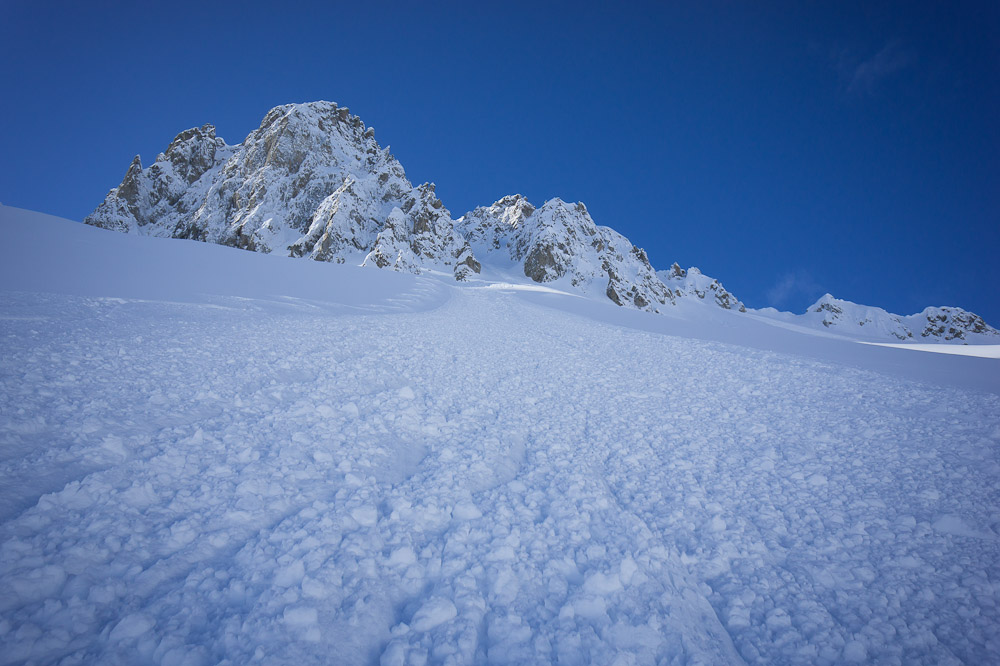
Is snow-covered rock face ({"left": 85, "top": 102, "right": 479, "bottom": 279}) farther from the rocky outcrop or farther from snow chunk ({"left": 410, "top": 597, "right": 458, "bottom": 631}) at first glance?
the rocky outcrop

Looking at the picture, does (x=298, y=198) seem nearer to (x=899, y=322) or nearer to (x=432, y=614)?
(x=432, y=614)

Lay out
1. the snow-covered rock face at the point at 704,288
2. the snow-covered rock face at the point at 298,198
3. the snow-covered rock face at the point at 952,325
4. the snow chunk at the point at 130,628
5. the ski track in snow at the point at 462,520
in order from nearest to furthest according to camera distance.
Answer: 1. the snow chunk at the point at 130,628
2. the ski track in snow at the point at 462,520
3. the snow-covered rock face at the point at 298,198
4. the snow-covered rock face at the point at 952,325
5. the snow-covered rock face at the point at 704,288

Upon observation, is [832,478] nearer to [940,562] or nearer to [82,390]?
[940,562]

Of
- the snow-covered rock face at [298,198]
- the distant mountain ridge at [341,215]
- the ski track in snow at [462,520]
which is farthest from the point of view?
the distant mountain ridge at [341,215]

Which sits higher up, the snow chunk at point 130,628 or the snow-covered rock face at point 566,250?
the snow-covered rock face at point 566,250

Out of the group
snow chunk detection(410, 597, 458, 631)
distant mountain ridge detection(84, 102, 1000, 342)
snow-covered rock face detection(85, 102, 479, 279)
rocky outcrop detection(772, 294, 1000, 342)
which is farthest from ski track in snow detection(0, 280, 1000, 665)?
rocky outcrop detection(772, 294, 1000, 342)

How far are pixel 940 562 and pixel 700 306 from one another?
127 meters

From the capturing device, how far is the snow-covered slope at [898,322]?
131 metres

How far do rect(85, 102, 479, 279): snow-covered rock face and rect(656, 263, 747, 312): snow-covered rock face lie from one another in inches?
3455

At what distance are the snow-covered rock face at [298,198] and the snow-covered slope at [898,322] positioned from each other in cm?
13146

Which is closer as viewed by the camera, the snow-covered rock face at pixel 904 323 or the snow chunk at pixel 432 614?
the snow chunk at pixel 432 614

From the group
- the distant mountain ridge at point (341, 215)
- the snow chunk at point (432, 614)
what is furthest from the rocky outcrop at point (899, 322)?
the snow chunk at point (432, 614)

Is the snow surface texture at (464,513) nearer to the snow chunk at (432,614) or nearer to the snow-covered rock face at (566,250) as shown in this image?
the snow chunk at (432,614)

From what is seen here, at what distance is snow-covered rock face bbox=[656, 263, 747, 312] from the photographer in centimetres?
13562
